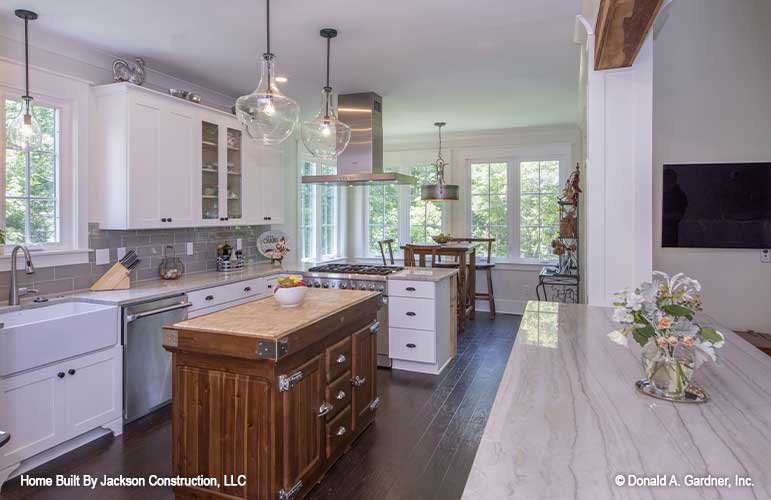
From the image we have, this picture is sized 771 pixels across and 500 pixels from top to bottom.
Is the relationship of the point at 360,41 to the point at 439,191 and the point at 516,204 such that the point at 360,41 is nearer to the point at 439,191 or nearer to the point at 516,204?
the point at 439,191

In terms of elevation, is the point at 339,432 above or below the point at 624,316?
below

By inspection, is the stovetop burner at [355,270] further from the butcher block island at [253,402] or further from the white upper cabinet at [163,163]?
the butcher block island at [253,402]

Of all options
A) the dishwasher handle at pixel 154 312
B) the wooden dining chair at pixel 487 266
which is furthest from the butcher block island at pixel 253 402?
the wooden dining chair at pixel 487 266

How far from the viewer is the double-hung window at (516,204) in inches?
262

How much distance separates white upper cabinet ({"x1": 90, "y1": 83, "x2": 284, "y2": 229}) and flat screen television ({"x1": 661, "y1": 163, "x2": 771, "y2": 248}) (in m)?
3.68

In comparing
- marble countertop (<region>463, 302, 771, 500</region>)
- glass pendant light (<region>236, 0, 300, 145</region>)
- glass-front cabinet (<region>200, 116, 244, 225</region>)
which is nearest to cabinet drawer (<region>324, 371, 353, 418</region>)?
marble countertop (<region>463, 302, 771, 500</region>)

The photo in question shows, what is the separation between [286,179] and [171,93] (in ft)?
7.43

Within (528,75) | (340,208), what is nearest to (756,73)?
(528,75)

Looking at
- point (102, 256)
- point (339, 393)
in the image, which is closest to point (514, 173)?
point (339, 393)

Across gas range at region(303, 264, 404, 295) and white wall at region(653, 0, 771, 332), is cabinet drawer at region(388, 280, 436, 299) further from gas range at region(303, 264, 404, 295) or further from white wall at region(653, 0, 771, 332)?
white wall at region(653, 0, 771, 332)

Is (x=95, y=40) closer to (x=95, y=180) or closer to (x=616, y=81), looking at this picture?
(x=95, y=180)

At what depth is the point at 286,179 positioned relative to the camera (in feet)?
19.8

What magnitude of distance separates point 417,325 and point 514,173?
11.7 ft

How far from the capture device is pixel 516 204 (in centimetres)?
680
